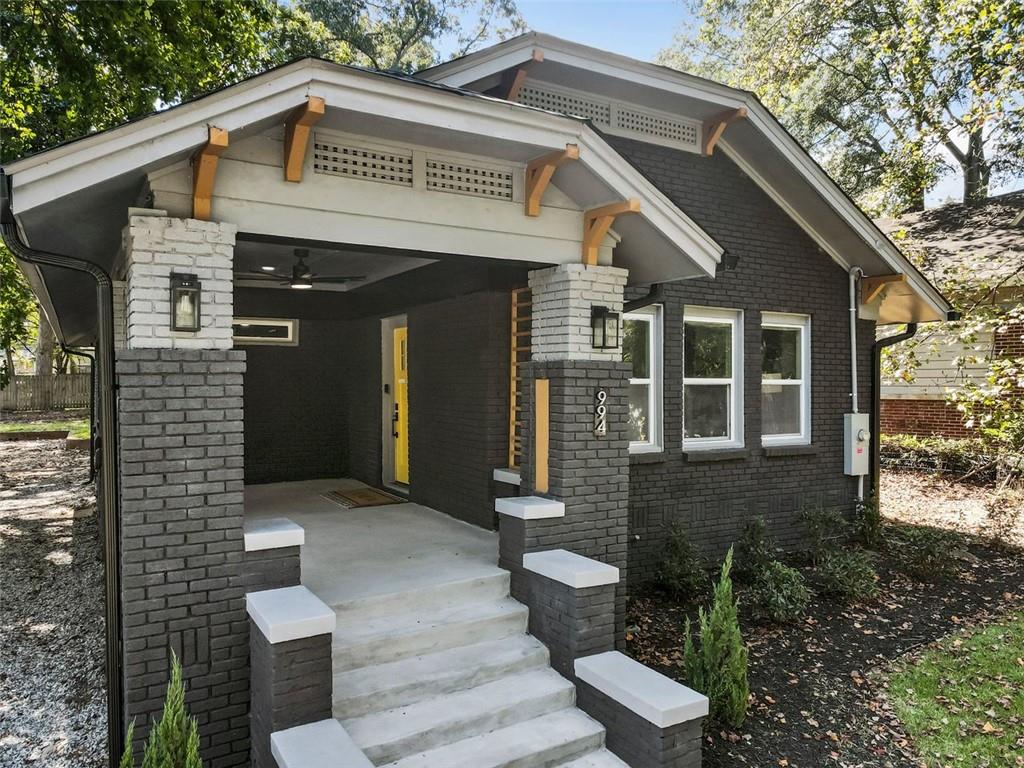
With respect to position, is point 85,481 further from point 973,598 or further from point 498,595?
point 973,598

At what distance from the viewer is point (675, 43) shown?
23.6 metres

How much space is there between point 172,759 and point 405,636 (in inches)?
57.8

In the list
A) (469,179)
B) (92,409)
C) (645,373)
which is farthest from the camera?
(92,409)

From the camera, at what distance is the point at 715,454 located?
7520mm

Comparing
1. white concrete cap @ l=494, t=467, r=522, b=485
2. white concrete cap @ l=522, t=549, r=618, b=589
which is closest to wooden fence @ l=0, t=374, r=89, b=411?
white concrete cap @ l=494, t=467, r=522, b=485

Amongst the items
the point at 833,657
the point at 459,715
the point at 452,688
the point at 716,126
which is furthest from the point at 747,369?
the point at 459,715

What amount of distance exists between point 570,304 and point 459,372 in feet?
6.84

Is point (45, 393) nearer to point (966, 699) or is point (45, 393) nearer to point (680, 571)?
point (680, 571)

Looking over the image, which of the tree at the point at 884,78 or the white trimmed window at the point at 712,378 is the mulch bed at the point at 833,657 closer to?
the white trimmed window at the point at 712,378

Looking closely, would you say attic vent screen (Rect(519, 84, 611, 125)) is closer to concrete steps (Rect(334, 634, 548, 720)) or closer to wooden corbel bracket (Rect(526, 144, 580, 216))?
wooden corbel bracket (Rect(526, 144, 580, 216))

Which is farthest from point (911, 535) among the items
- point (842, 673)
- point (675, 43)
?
point (675, 43)

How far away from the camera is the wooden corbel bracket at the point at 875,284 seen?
8.34 m

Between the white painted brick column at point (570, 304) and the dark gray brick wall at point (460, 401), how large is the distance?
3.73 ft

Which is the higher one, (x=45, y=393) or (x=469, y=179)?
(x=469, y=179)
